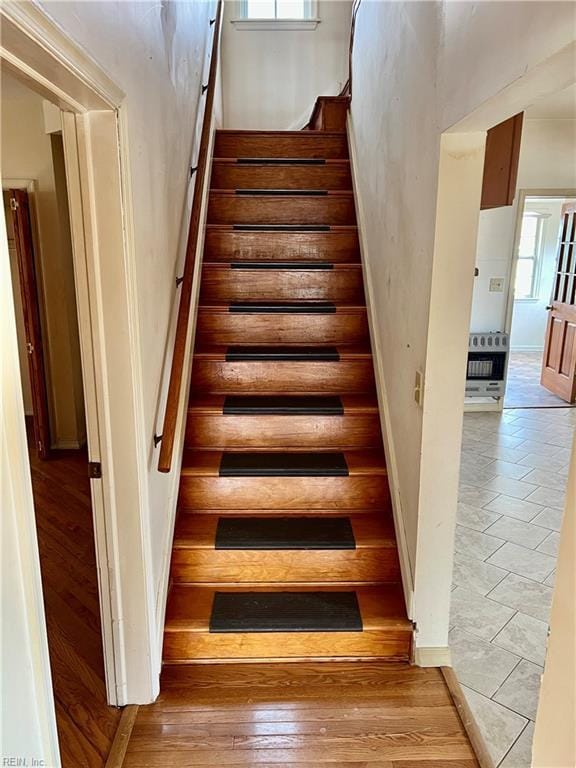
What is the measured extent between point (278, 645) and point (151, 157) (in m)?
1.91

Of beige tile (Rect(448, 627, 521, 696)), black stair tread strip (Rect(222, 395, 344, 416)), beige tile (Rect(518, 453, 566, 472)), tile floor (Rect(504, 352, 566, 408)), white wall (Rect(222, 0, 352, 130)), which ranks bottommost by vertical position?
beige tile (Rect(448, 627, 521, 696))

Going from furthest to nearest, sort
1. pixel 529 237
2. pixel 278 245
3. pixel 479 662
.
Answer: pixel 529 237 → pixel 278 245 → pixel 479 662

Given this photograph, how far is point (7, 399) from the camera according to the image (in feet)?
3.10

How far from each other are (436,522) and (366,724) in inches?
29.1

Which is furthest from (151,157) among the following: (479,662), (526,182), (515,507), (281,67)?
(526,182)

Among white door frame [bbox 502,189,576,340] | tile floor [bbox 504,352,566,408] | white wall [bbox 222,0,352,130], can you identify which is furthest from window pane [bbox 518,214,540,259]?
white wall [bbox 222,0,352,130]

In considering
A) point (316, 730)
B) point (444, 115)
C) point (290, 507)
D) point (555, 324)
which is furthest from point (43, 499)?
point (555, 324)

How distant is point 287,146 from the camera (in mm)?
4094

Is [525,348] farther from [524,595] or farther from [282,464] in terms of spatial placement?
[282,464]

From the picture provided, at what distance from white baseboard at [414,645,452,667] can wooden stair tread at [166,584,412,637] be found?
11 cm

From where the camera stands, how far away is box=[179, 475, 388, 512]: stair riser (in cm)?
256

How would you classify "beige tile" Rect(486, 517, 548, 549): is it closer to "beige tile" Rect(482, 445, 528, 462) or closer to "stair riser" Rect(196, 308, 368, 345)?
"beige tile" Rect(482, 445, 528, 462)

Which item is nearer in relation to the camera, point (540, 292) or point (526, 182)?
point (526, 182)

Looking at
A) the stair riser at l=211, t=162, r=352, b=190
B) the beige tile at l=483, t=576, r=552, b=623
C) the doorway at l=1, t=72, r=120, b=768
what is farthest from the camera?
the stair riser at l=211, t=162, r=352, b=190
